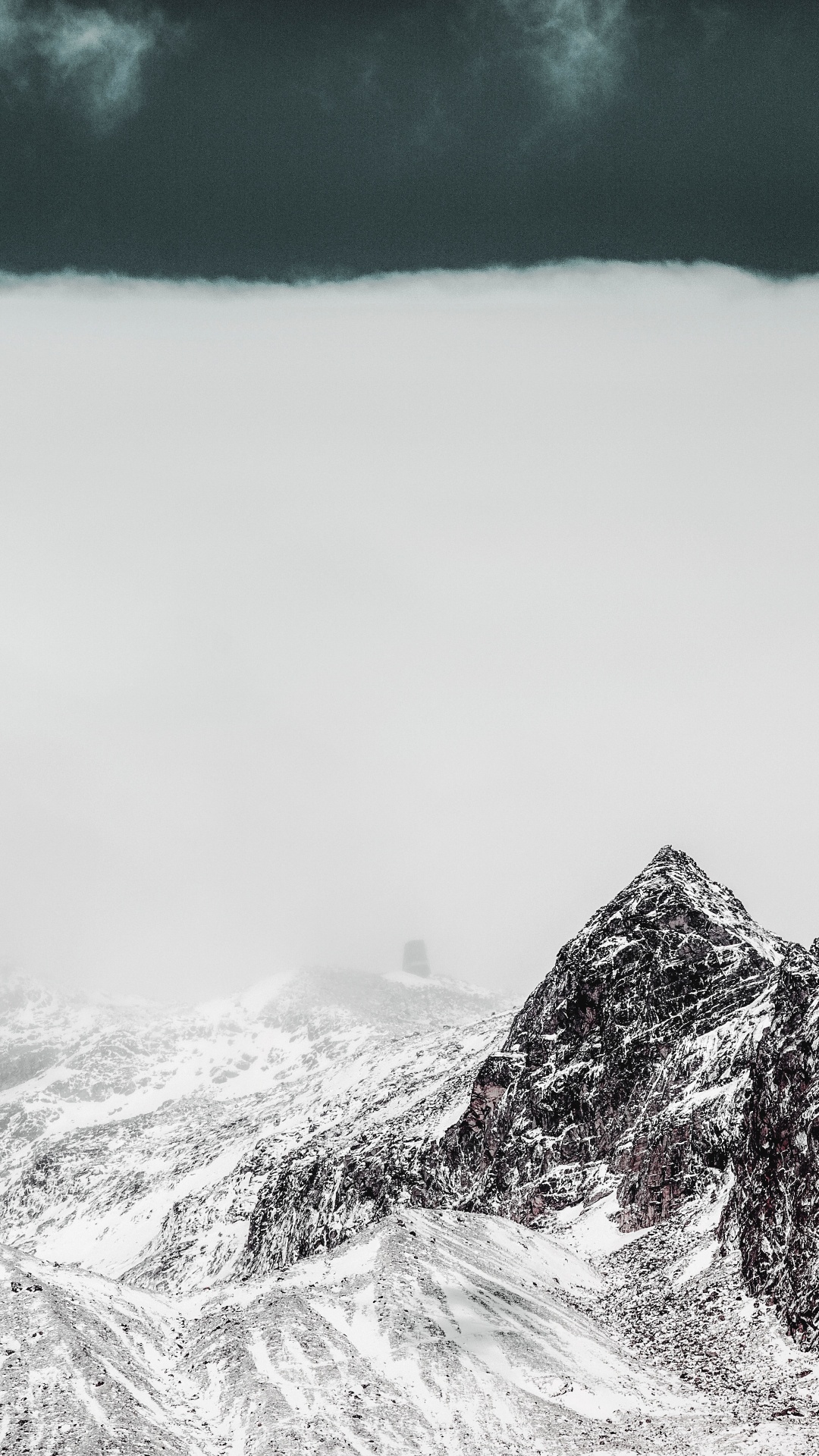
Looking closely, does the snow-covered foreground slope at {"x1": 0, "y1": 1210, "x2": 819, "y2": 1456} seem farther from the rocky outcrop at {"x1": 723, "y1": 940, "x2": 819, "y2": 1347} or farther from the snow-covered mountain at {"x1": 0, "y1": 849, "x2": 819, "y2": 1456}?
the rocky outcrop at {"x1": 723, "y1": 940, "x2": 819, "y2": 1347}

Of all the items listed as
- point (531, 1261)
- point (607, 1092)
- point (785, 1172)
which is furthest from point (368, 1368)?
point (607, 1092)

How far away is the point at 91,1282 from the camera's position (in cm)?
4997

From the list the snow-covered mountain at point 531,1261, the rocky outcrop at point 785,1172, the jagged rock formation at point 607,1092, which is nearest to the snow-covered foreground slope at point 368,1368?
the snow-covered mountain at point 531,1261

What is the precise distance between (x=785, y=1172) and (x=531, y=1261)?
1480 centimetres

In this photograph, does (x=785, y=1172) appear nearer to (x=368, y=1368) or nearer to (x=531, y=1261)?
(x=531, y=1261)

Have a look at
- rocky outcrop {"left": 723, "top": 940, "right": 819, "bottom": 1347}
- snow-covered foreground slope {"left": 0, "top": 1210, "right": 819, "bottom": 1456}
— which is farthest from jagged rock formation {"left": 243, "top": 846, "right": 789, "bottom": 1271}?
snow-covered foreground slope {"left": 0, "top": 1210, "right": 819, "bottom": 1456}

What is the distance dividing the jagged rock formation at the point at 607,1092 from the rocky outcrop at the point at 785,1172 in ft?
26.8

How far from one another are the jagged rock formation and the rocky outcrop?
8.17m

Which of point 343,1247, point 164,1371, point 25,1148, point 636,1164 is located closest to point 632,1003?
point 636,1164

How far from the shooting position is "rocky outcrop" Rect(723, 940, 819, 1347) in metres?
43.4

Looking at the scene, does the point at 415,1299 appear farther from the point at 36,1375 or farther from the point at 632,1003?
the point at 632,1003

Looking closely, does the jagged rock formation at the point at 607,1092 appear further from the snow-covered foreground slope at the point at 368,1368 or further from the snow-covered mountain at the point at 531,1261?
the snow-covered foreground slope at the point at 368,1368

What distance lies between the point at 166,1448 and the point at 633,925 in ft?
163

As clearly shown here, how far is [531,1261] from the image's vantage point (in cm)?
5456
